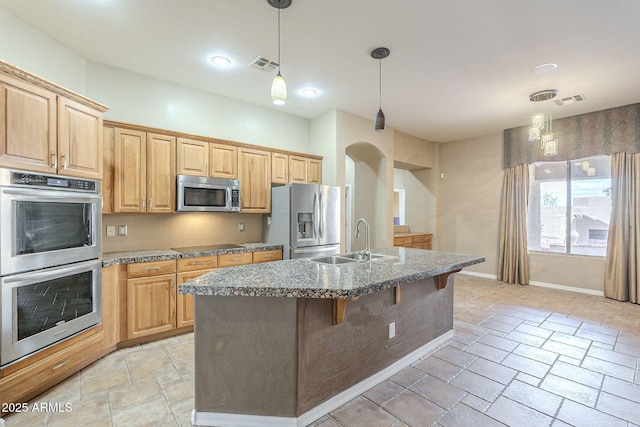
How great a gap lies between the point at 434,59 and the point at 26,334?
419 cm

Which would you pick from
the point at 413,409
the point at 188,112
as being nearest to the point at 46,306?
the point at 188,112

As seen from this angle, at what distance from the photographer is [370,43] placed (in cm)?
273

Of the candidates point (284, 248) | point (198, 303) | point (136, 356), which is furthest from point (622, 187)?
point (136, 356)

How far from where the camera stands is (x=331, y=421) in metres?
1.86

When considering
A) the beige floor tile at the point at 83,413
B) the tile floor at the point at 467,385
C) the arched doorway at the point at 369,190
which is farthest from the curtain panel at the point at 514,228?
the beige floor tile at the point at 83,413

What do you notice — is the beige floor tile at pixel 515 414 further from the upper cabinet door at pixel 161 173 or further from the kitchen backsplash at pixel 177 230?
the upper cabinet door at pixel 161 173

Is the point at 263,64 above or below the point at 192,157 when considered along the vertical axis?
above

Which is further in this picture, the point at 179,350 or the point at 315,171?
the point at 315,171

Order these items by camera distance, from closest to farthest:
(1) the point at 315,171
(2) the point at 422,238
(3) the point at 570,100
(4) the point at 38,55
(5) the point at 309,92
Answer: (4) the point at 38,55
(5) the point at 309,92
(3) the point at 570,100
(1) the point at 315,171
(2) the point at 422,238

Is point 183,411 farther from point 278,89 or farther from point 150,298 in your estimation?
point 278,89

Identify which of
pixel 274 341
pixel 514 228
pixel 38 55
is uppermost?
pixel 38 55

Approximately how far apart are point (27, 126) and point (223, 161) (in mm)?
1845

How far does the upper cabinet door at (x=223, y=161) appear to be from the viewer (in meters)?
3.59

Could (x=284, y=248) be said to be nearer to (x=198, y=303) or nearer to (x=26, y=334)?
(x=198, y=303)
